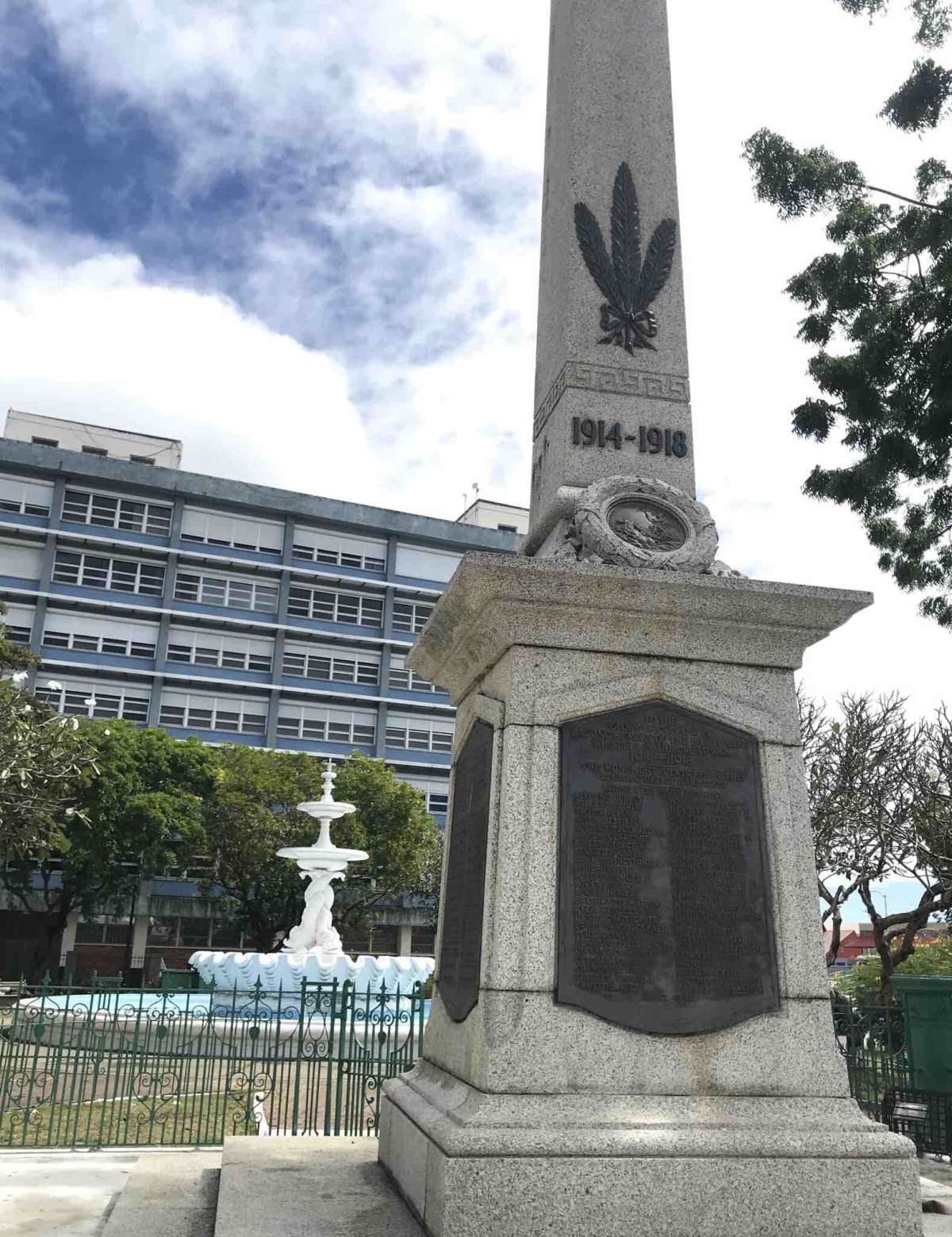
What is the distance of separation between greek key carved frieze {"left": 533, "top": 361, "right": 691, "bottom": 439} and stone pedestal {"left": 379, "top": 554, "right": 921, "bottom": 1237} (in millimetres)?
1589

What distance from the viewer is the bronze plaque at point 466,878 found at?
508cm

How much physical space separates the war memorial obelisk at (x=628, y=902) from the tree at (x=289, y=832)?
1416 inches

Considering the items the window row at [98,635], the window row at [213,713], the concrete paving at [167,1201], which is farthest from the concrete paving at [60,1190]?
the window row at [98,635]

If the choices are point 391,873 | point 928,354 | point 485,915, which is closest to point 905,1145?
point 485,915

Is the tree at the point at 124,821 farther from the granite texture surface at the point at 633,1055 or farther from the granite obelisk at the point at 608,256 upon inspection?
the granite texture surface at the point at 633,1055

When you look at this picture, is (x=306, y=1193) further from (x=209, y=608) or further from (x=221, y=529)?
(x=221, y=529)

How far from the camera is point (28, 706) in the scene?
64.3 ft

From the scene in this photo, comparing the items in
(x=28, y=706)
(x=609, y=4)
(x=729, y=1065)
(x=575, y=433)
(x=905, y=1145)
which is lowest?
(x=905, y=1145)

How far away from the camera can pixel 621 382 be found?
6.43 meters

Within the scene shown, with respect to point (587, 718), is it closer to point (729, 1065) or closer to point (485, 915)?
point (485, 915)

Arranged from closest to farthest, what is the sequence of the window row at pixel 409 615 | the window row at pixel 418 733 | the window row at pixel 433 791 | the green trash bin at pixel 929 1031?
the green trash bin at pixel 929 1031, the window row at pixel 433 791, the window row at pixel 418 733, the window row at pixel 409 615

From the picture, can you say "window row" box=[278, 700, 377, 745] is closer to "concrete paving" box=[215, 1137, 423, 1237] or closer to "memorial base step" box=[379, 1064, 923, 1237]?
"concrete paving" box=[215, 1137, 423, 1237]

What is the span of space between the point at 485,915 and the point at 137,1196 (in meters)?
2.42

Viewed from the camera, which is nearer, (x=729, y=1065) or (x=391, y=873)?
(x=729, y=1065)
